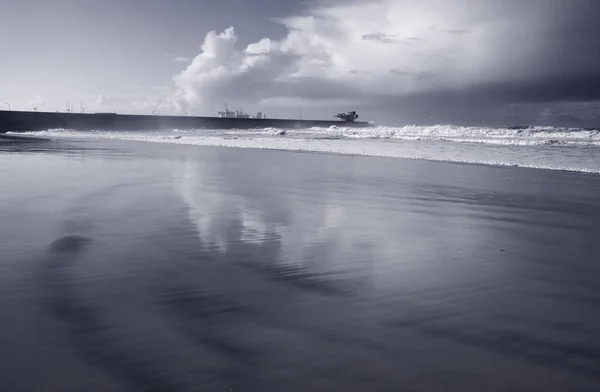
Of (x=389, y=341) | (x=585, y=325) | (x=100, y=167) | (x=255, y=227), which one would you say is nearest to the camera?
(x=389, y=341)

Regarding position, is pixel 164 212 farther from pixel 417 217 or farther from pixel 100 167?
pixel 100 167

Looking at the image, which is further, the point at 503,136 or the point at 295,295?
the point at 503,136

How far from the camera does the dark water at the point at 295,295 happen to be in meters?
2.88

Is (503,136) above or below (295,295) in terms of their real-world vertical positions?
above

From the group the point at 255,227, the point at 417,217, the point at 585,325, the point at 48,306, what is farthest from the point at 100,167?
the point at 585,325

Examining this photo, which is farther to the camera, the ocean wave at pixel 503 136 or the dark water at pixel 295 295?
the ocean wave at pixel 503 136

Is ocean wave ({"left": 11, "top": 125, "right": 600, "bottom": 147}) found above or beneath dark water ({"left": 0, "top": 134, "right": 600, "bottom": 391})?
above

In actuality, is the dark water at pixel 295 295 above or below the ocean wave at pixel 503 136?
below

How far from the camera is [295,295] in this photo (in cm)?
425

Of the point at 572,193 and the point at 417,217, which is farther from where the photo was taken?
the point at 572,193

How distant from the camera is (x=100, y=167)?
1527 centimetres

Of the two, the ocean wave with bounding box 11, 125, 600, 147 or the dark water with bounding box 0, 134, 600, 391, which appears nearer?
the dark water with bounding box 0, 134, 600, 391

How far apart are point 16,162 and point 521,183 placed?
16.4m

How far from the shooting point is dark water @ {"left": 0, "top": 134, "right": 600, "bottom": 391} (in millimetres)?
2879
